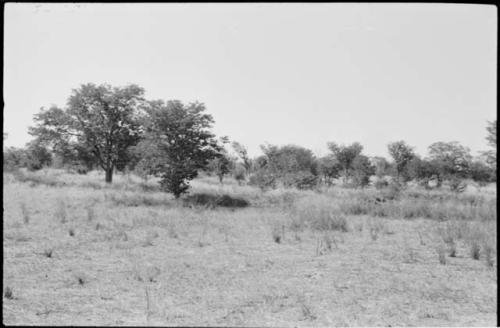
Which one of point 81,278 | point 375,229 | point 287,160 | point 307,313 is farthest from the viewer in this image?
point 287,160

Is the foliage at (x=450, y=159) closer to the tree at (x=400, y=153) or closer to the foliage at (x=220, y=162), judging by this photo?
the tree at (x=400, y=153)

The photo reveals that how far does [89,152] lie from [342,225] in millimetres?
19613

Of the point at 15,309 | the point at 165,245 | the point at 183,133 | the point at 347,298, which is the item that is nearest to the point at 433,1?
the point at 347,298

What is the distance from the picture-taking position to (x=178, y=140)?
16672 millimetres

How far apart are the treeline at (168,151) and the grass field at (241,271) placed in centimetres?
540

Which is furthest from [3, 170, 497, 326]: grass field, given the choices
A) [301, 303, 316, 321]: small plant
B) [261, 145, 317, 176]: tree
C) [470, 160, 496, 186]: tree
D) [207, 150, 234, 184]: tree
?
[470, 160, 496, 186]: tree

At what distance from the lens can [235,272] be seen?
6.22 metres

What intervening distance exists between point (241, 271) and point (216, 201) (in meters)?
9.67

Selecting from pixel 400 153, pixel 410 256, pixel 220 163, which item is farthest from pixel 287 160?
pixel 410 256

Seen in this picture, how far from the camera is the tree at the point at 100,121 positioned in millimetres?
23203

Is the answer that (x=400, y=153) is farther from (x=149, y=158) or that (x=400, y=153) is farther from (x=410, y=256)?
(x=410, y=256)

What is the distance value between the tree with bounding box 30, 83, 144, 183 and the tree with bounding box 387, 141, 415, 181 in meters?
27.9

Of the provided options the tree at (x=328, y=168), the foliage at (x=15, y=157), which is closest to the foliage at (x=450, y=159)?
the tree at (x=328, y=168)

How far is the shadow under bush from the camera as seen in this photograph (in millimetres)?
15383
